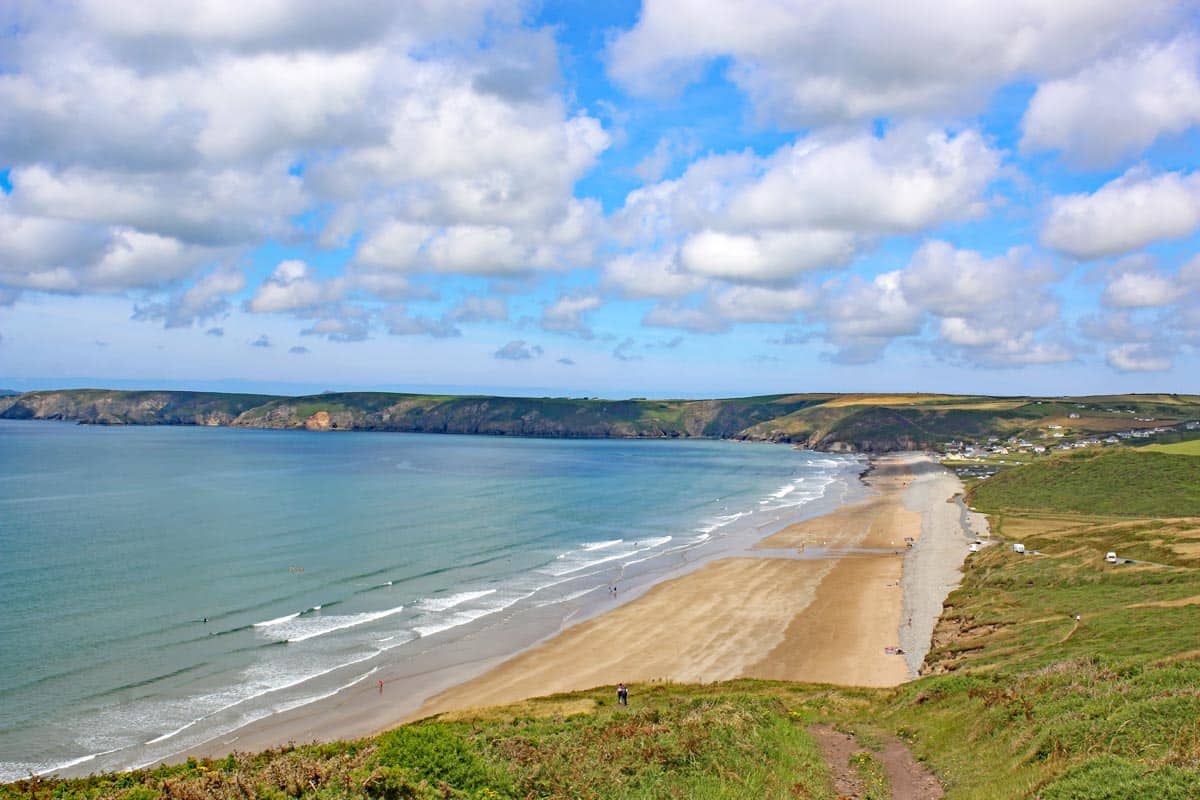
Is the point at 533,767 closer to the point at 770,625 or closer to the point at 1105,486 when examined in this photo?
the point at 770,625

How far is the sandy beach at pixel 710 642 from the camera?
33.5 m

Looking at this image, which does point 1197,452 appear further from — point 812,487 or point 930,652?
point 930,652

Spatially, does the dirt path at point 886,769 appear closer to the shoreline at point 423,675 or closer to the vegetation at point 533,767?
the vegetation at point 533,767

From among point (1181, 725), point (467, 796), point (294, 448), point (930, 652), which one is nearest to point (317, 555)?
point (930, 652)

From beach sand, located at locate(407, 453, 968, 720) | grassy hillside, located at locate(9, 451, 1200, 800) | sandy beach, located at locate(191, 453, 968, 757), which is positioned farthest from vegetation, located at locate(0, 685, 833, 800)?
beach sand, located at locate(407, 453, 968, 720)

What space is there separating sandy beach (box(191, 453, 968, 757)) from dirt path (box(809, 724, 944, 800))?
15188mm

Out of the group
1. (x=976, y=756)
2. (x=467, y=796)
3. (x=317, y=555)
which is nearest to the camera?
(x=467, y=796)

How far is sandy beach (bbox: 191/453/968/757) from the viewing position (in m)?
33.5

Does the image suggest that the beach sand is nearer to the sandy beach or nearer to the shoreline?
the sandy beach

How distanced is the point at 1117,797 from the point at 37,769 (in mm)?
30719

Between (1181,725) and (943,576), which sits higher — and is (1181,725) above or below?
above

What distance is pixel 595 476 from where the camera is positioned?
138 m

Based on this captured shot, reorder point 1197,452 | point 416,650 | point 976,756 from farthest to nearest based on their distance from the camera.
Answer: point 1197,452
point 416,650
point 976,756

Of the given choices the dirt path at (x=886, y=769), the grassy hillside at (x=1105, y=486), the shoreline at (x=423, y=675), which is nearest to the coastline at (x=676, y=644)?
the shoreline at (x=423, y=675)
